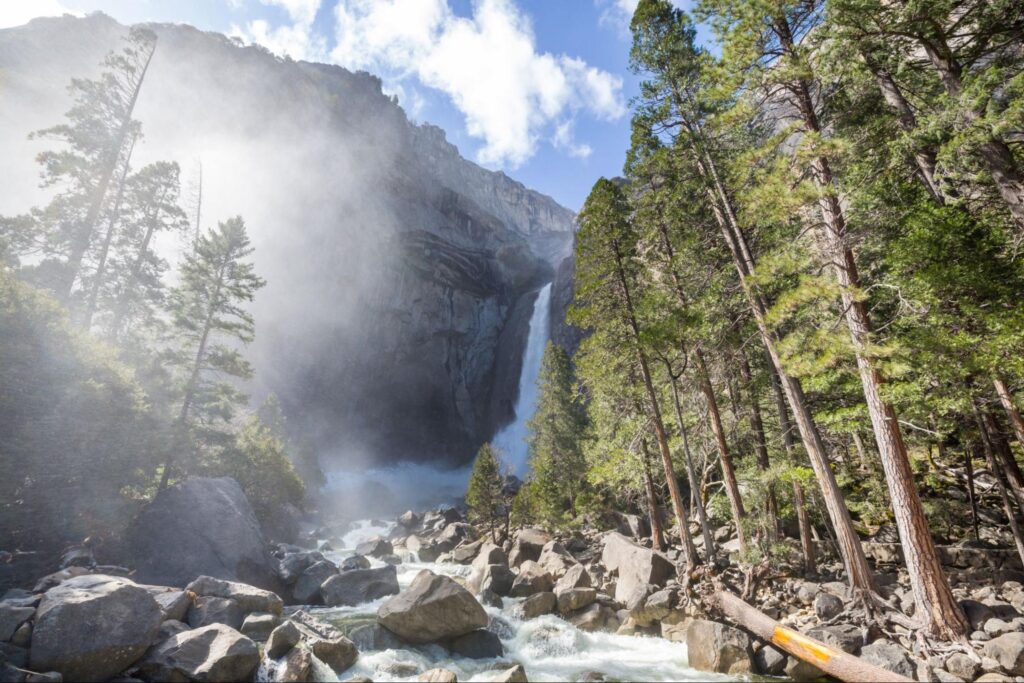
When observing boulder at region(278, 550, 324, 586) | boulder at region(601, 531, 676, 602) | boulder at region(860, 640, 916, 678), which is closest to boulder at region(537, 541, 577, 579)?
boulder at region(601, 531, 676, 602)

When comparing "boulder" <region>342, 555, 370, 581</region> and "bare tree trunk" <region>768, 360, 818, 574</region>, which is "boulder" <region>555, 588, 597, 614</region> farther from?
"boulder" <region>342, 555, 370, 581</region>

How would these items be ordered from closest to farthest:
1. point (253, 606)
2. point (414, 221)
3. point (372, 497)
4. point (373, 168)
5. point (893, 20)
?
point (893, 20), point (253, 606), point (372, 497), point (414, 221), point (373, 168)

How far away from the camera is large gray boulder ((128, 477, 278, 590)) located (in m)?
13.5

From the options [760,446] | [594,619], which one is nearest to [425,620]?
[594,619]

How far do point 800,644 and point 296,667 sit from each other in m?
9.50

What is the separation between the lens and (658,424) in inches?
513

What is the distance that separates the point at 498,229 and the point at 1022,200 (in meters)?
72.3

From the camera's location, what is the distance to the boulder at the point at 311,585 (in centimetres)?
1438

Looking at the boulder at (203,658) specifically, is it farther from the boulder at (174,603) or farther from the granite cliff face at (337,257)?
the granite cliff face at (337,257)

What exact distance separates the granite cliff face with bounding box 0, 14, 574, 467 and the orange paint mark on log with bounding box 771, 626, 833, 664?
160 feet

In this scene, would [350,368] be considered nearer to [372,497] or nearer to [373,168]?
[372,497]

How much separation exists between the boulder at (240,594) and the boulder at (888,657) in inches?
506

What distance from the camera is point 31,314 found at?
13.8 m

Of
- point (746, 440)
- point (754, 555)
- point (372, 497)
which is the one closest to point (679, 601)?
point (754, 555)
